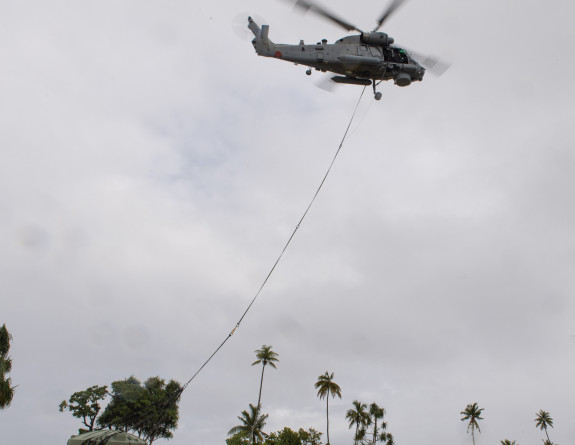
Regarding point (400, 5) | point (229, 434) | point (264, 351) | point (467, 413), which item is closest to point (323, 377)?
point (264, 351)

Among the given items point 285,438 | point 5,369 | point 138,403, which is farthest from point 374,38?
point 138,403

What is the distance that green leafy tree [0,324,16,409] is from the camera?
17.7 metres

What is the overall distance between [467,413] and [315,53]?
2963 inches

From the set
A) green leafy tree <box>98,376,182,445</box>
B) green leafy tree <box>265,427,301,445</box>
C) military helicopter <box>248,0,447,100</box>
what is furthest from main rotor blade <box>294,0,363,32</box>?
green leafy tree <box>98,376,182,445</box>

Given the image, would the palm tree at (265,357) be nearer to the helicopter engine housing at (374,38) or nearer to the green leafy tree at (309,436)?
the green leafy tree at (309,436)

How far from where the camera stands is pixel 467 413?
76.9m

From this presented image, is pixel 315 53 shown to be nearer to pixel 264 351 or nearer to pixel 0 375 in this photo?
pixel 0 375

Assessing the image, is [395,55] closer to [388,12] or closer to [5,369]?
[388,12]

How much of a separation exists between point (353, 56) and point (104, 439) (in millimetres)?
15476

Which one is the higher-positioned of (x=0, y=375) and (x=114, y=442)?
(x=0, y=375)

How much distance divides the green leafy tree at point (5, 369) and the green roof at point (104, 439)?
6.75 m

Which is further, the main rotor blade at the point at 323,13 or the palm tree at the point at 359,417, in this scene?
the palm tree at the point at 359,417

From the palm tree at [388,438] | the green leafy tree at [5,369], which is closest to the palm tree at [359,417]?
the palm tree at [388,438]

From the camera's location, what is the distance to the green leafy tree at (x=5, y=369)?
17.7m
